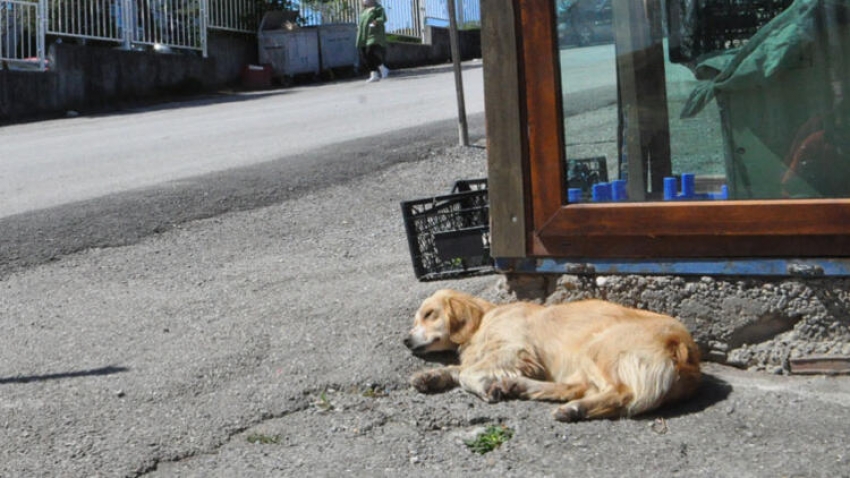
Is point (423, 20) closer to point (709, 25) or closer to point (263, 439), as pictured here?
point (709, 25)

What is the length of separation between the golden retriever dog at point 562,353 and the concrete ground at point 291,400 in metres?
0.08

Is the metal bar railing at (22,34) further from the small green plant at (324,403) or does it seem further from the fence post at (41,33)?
the small green plant at (324,403)

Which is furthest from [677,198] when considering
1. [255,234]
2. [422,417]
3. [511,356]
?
[255,234]

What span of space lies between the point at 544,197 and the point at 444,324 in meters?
0.77

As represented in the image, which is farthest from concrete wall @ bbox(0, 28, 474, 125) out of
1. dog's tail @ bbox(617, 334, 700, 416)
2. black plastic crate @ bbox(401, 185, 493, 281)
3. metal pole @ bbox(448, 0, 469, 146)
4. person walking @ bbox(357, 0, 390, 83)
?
dog's tail @ bbox(617, 334, 700, 416)

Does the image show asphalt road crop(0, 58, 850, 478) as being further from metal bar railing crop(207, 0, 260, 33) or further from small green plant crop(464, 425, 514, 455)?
metal bar railing crop(207, 0, 260, 33)

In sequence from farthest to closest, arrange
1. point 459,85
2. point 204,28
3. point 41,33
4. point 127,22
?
point 204,28 → point 127,22 → point 41,33 → point 459,85

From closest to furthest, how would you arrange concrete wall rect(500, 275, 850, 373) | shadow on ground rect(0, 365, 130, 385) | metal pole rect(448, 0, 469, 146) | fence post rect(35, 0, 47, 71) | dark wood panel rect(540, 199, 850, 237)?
dark wood panel rect(540, 199, 850, 237), concrete wall rect(500, 275, 850, 373), shadow on ground rect(0, 365, 130, 385), metal pole rect(448, 0, 469, 146), fence post rect(35, 0, 47, 71)

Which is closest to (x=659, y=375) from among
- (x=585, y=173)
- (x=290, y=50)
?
(x=585, y=173)

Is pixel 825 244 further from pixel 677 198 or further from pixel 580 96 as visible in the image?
pixel 580 96

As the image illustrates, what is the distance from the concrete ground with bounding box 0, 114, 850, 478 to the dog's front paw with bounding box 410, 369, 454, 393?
2.0 inches

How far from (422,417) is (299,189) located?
5101mm

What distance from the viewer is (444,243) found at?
5.95m

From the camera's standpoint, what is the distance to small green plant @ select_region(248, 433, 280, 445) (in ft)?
14.1
